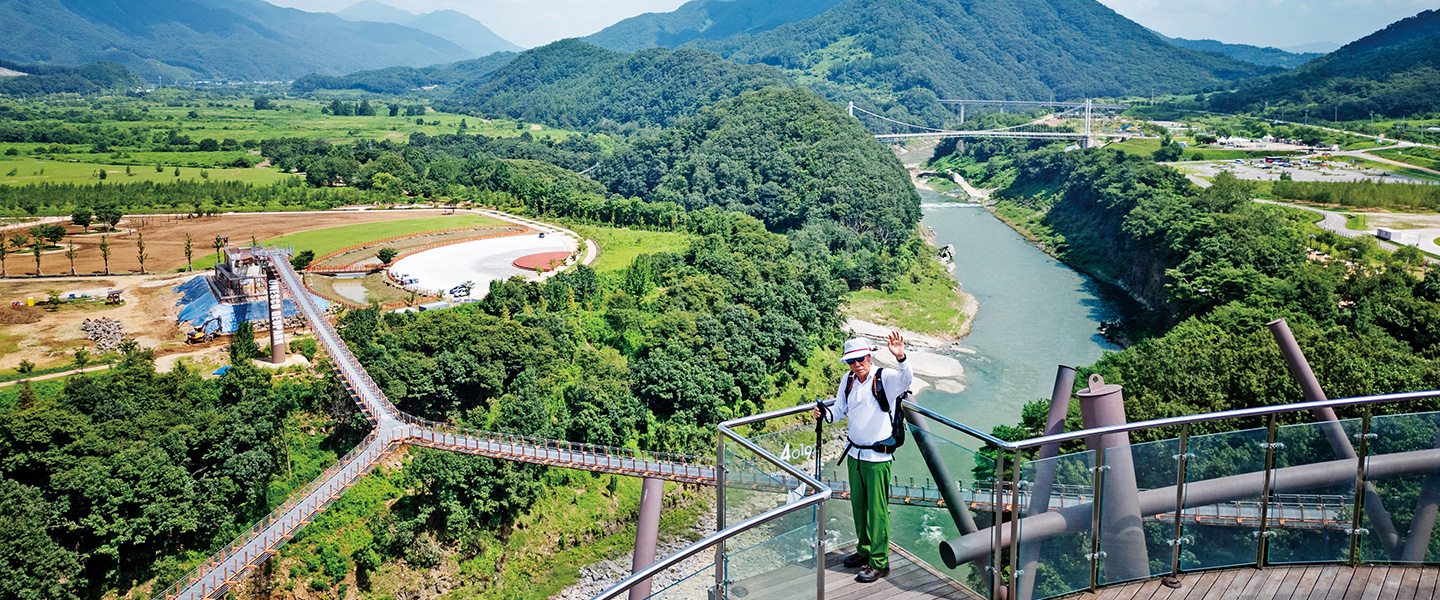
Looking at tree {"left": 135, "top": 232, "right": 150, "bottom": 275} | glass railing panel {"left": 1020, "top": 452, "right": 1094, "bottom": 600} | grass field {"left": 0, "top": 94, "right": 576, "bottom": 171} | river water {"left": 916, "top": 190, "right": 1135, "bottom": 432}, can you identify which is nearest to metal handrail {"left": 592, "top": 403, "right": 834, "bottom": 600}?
glass railing panel {"left": 1020, "top": 452, "right": 1094, "bottom": 600}

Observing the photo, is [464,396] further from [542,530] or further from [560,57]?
[560,57]

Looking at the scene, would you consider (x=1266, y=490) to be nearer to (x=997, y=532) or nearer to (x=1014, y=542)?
(x=1014, y=542)

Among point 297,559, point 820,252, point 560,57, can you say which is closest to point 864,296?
point 820,252

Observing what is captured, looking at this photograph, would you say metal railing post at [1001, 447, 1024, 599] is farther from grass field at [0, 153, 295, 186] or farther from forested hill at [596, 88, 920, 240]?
grass field at [0, 153, 295, 186]

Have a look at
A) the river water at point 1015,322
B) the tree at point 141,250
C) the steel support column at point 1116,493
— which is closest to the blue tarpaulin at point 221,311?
the tree at point 141,250

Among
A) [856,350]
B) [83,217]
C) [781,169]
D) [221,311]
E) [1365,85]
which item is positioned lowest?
[221,311]

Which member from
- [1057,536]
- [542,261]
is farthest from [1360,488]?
[542,261]

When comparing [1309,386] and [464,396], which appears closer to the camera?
[1309,386]
